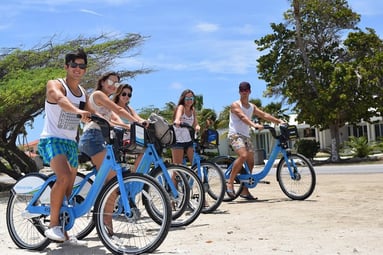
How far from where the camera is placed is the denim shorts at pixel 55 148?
5.30 m

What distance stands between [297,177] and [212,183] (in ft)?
5.37

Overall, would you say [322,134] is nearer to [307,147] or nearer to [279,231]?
[307,147]

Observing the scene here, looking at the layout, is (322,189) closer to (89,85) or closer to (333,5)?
(89,85)

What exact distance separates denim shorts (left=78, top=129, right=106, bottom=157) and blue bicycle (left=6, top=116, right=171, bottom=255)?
260 mm

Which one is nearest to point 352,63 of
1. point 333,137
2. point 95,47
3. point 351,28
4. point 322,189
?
point 351,28

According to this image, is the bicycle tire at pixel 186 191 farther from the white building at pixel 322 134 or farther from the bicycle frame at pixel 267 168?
the white building at pixel 322 134

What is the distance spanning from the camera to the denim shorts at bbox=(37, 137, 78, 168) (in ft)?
17.4

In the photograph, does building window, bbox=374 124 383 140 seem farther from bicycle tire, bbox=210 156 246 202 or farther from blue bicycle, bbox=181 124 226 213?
blue bicycle, bbox=181 124 226 213

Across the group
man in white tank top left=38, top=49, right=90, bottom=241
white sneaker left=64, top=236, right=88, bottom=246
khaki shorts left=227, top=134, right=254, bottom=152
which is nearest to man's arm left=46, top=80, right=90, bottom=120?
man in white tank top left=38, top=49, right=90, bottom=241

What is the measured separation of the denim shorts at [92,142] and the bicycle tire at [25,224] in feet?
1.80

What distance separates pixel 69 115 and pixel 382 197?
17.4ft

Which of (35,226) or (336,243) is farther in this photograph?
(35,226)

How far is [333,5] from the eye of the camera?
32406mm

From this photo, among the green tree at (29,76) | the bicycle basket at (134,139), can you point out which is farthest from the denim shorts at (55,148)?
the green tree at (29,76)
